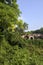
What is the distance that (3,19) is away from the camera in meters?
17.4

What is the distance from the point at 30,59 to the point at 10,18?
3.21 m

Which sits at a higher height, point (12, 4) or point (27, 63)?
point (12, 4)

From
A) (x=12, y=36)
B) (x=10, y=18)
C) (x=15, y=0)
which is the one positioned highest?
(x=15, y=0)

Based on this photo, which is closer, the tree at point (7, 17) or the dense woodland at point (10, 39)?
the dense woodland at point (10, 39)

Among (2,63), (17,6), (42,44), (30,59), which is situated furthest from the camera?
(42,44)

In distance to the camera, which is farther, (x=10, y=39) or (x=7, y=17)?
(x=10, y=39)

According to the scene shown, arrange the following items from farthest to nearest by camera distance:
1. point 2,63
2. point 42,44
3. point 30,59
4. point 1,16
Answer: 1. point 42,44
2. point 30,59
3. point 1,16
4. point 2,63

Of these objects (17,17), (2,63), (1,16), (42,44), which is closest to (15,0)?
(17,17)

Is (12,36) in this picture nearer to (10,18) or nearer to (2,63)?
(10,18)

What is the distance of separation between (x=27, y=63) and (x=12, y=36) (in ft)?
8.44

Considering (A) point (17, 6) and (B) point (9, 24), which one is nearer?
(B) point (9, 24)

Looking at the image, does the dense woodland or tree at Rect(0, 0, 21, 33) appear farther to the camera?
tree at Rect(0, 0, 21, 33)

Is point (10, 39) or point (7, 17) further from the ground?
point (7, 17)

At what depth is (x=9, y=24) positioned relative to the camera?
1823 cm
